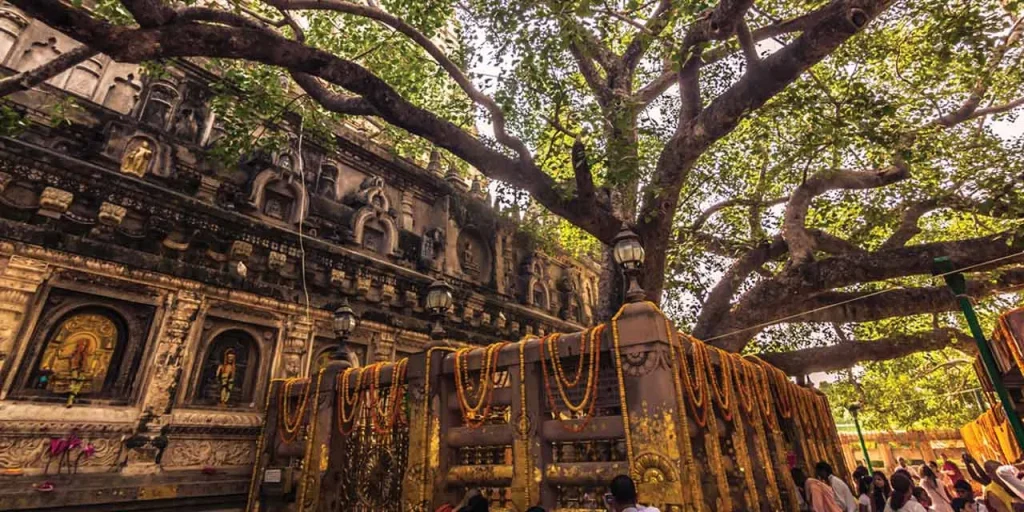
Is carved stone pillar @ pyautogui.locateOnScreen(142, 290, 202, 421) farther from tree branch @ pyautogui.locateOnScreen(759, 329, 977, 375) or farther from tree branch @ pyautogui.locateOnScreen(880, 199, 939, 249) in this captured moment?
tree branch @ pyautogui.locateOnScreen(880, 199, 939, 249)

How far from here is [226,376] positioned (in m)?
8.23

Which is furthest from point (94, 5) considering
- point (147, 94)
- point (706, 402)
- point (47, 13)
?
point (706, 402)

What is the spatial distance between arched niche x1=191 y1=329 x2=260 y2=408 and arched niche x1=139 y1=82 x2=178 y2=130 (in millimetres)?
4058

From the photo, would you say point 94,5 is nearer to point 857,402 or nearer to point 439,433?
point 439,433

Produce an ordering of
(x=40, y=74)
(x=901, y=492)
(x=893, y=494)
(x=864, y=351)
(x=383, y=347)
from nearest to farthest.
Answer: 1. (x=40, y=74)
2. (x=901, y=492)
3. (x=893, y=494)
4. (x=864, y=351)
5. (x=383, y=347)

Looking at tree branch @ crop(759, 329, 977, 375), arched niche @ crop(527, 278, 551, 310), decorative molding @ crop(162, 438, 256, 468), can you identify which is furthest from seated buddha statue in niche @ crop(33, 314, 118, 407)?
tree branch @ crop(759, 329, 977, 375)

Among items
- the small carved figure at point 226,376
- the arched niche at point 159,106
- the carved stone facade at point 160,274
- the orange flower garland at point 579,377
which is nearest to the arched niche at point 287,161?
the carved stone facade at point 160,274

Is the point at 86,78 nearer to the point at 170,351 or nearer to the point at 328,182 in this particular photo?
the point at 328,182

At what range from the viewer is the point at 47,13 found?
4.66 m

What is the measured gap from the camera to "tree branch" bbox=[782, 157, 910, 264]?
886 centimetres

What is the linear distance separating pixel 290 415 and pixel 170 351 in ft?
6.98

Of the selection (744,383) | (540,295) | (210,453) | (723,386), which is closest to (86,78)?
(210,453)

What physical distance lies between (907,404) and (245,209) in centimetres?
2776

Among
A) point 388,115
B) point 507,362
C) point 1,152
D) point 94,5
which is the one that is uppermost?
point 94,5
